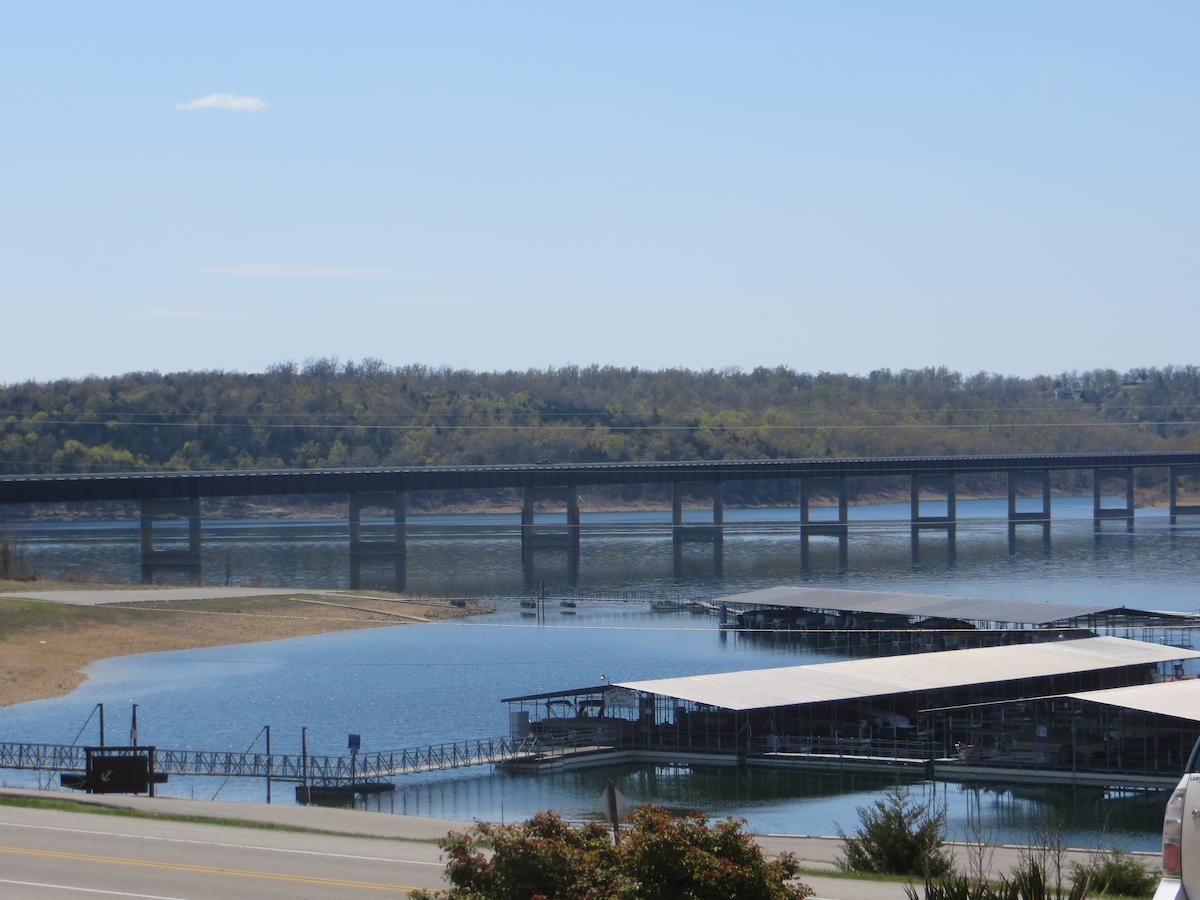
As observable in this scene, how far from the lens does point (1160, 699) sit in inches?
2032

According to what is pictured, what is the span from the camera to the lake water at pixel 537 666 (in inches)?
1962

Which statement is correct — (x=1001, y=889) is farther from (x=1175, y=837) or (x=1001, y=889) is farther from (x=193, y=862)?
(x=193, y=862)

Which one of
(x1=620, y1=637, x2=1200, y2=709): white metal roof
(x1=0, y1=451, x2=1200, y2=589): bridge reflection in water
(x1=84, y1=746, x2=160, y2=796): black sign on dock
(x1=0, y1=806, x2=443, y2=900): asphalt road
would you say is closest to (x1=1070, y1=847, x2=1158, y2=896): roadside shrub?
(x1=0, y1=806, x2=443, y2=900): asphalt road

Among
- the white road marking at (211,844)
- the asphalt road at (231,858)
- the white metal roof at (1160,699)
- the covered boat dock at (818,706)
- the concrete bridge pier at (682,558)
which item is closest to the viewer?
the asphalt road at (231,858)

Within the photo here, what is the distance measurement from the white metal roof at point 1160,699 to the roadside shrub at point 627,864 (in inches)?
1367

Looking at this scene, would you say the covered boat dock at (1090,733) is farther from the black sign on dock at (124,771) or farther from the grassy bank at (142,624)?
the grassy bank at (142,624)

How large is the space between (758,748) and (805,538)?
131663 mm

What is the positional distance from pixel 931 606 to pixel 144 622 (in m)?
47.1

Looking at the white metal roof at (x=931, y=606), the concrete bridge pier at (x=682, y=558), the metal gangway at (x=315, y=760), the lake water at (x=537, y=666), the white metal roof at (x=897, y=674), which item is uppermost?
the white metal roof at (x=897, y=674)

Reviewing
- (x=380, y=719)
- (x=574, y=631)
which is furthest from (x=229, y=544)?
(x=380, y=719)

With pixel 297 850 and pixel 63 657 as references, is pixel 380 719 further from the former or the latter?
pixel 297 850

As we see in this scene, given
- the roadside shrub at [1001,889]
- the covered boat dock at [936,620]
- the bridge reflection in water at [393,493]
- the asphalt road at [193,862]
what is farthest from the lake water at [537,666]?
the roadside shrub at [1001,889]

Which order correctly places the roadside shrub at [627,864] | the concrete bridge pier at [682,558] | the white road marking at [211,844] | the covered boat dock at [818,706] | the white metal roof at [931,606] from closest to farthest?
the roadside shrub at [627,864] < the white road marking at [211,844] < the covered boat dock at [818,706] < the white metal roof at [931,606] < the concrete bridge pier at [682,558]

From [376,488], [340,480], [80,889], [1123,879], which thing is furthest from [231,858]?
[376,488]
